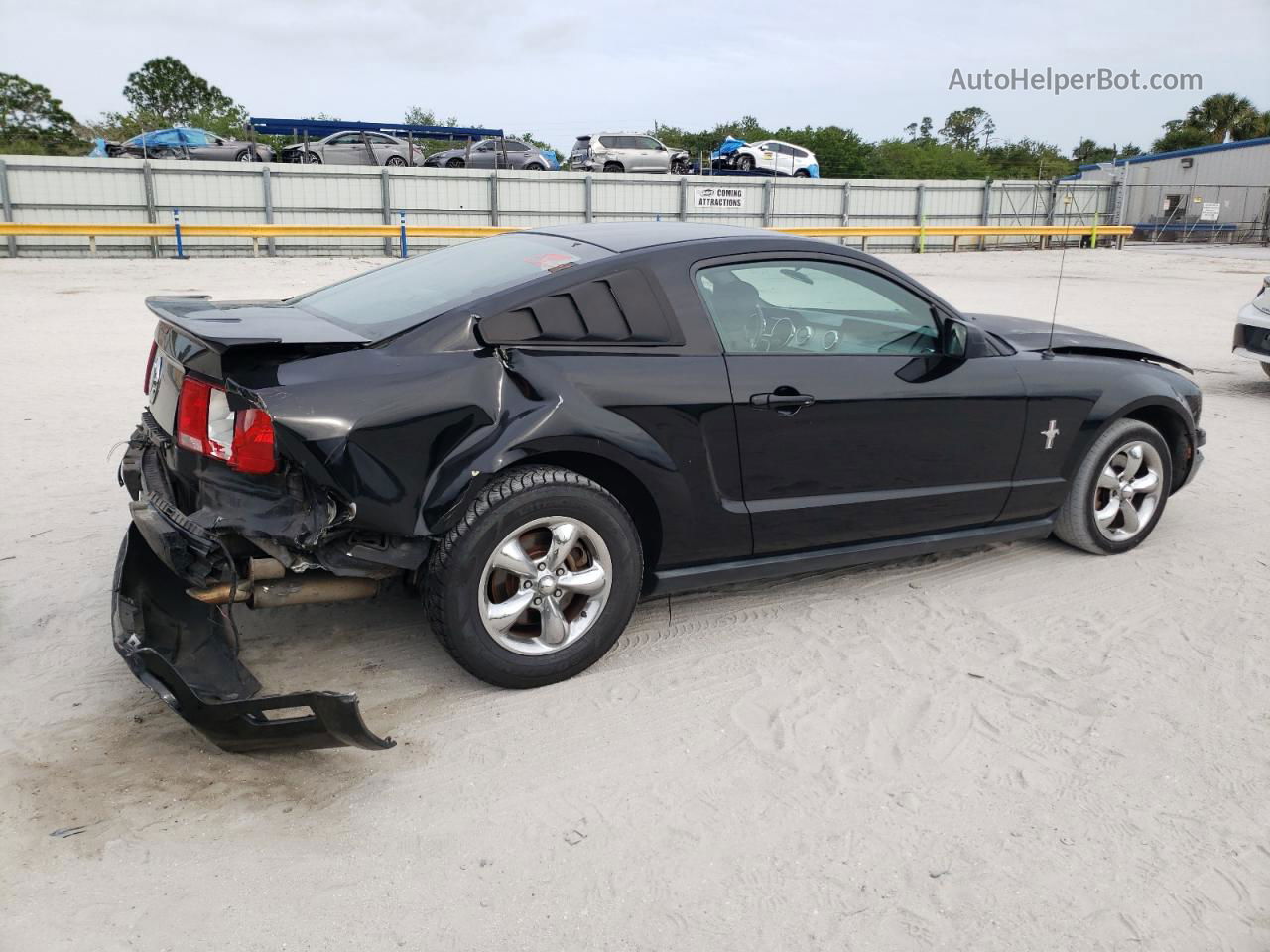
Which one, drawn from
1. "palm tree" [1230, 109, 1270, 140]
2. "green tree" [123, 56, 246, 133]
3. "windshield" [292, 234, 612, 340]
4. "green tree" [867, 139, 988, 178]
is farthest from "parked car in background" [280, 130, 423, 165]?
"palm tree" [1230, 109, 1270, 140]

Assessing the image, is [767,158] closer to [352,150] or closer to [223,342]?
[352,150]

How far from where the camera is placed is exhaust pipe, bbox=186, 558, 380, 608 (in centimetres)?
326

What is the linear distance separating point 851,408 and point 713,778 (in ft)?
5.35

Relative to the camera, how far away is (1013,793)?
312 cm

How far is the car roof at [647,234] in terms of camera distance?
160 inches

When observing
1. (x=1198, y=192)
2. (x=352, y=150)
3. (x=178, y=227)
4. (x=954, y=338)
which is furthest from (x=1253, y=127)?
(x=954, y=338)

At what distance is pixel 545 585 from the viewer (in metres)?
3.56

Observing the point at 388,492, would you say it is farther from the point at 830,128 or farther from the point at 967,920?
the point at 830,128

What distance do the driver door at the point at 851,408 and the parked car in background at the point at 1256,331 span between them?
19.8 ft

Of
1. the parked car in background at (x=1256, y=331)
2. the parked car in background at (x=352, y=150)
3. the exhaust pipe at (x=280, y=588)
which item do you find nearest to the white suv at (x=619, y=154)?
the parked car in background at (x=352, y=150)

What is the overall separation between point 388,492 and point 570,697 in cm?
98

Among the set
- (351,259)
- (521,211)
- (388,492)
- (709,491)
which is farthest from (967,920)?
(521,211)

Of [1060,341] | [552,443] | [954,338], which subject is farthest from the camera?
[1060,341]

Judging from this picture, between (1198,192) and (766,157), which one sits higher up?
(766,157)
